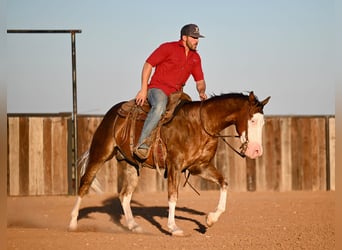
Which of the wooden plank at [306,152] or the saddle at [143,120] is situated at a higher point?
the saddle at [143,120]

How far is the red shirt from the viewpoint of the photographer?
10719 millimetres

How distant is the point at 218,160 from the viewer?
60.5ft

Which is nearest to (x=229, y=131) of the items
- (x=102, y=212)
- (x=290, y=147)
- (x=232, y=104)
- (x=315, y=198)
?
(x=290, y=147)

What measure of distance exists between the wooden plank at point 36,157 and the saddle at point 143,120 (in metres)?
7.02

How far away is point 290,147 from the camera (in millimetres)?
18766

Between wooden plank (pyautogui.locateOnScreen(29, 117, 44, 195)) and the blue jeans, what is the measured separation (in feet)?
25.8

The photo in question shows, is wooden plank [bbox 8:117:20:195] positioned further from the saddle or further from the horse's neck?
the horse's neck

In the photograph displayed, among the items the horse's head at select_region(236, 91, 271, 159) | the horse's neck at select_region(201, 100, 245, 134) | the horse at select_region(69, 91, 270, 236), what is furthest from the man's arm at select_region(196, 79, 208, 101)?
the horse's head at select_region(236, 91, 271, 159)

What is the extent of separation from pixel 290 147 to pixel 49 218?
747 cm

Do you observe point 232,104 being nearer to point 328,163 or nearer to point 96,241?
point 96,241

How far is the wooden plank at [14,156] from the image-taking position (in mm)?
18031

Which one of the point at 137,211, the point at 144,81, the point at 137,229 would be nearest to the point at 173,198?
the point at 137,229

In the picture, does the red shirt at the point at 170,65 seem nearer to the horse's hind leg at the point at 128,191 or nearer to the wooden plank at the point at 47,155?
the horse's hind leg at the point at 128,191

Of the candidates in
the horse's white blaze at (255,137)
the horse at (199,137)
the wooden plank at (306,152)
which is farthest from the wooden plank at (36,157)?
the horse's white blaze at (255,137)
